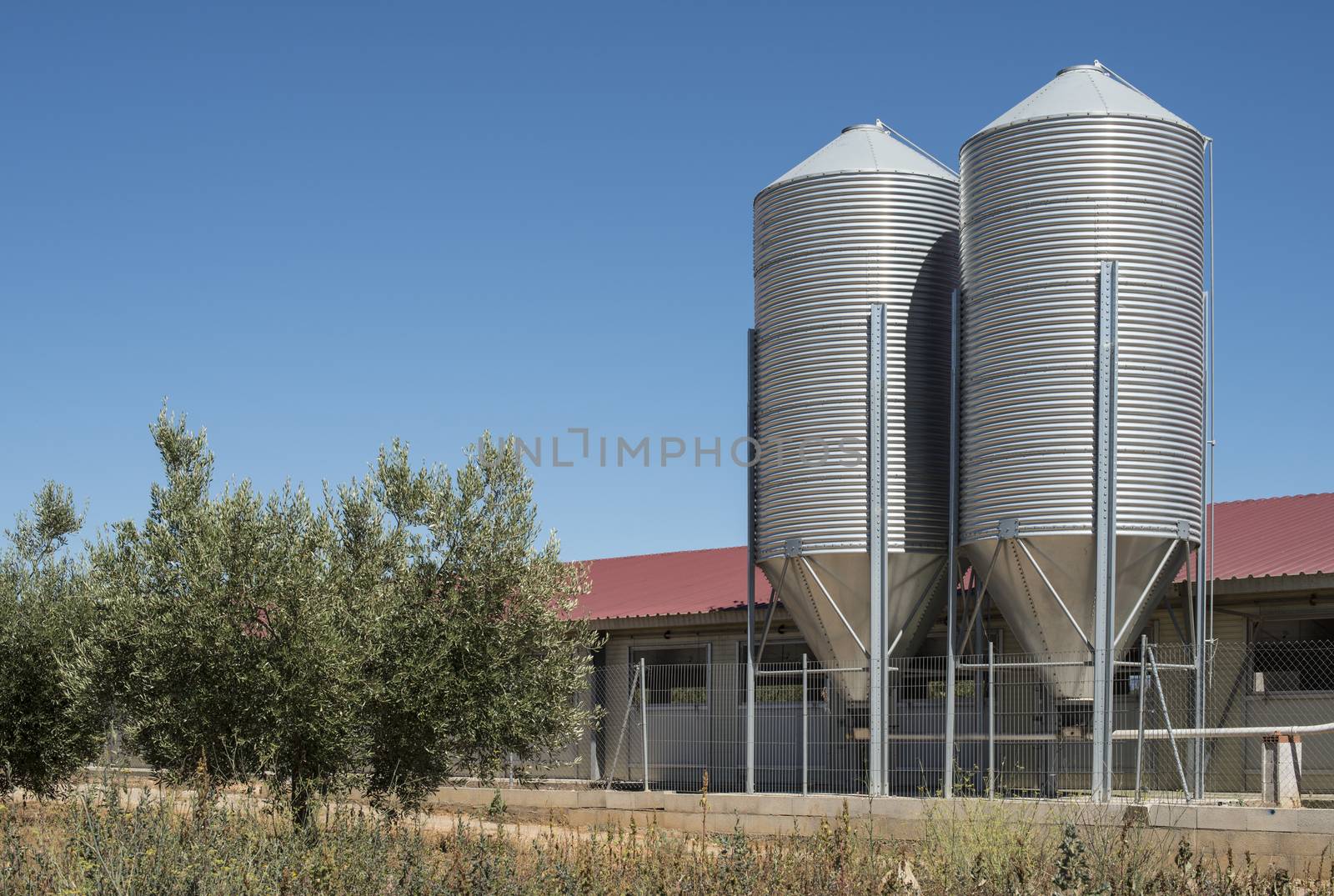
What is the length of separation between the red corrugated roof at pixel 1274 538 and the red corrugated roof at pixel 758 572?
16 mm

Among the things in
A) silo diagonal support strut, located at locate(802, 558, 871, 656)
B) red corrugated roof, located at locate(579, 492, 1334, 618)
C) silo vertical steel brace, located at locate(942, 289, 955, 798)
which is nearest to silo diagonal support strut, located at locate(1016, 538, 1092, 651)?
silo vertical steel brace, located at locate(942, 289, 955, 798)

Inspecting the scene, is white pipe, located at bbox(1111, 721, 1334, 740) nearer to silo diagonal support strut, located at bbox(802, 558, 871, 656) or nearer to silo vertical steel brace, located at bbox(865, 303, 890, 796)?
silo vertical steel brace, located at bbox(865, 303, 890, 796)

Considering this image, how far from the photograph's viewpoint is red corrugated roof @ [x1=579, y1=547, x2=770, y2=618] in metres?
26.8

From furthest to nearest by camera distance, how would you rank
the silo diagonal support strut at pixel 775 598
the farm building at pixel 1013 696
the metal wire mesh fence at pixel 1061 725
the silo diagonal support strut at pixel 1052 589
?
the silo diagonal support strut at pixel 775 598 → the farm building at pixel 1013 696 → the silo diagonal support strut at pixel 1052 589 → the metal wire mesh fence at pixel 1061 725

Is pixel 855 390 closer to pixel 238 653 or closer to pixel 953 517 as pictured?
pixel 953 517

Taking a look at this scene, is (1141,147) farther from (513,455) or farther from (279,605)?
(279,605)

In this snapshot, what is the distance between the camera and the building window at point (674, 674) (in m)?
25.4

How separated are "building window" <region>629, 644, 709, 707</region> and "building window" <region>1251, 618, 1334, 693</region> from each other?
8888 millimetres

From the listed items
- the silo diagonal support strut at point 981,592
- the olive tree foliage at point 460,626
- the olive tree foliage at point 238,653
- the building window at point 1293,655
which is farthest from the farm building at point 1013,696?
the olive tree foliage at point 238,653

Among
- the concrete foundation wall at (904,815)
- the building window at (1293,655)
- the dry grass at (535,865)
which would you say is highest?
the building window at (1293,655)

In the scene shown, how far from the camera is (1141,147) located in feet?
64.4

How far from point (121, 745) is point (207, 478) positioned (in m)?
3.24

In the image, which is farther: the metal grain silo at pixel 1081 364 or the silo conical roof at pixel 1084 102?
the silo conical roof at pixel 1084 102

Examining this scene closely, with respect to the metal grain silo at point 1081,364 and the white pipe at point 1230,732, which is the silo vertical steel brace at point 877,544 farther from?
the white pipe at point 1230,732
